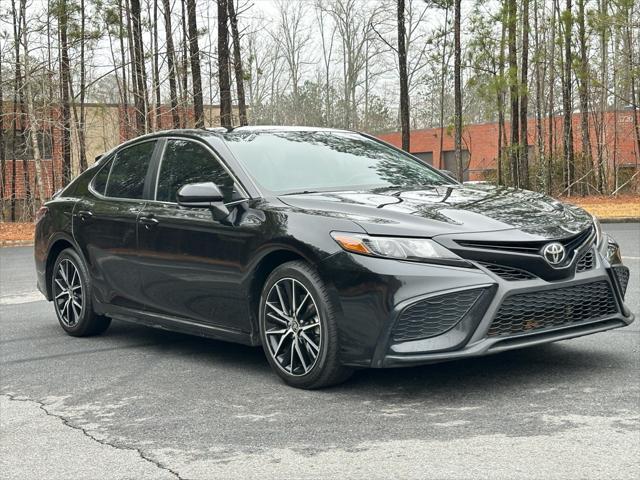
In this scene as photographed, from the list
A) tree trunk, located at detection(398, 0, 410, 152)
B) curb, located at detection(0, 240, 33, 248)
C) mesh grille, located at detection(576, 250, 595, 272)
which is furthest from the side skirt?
tree trunk, located at detection(398, 0, 410, 152)

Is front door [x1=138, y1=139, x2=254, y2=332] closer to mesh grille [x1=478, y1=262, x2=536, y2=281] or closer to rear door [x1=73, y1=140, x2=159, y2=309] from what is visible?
rear door [x1=73, y1=140, x2=159, y2=309]

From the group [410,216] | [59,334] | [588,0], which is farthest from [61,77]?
[410,216]

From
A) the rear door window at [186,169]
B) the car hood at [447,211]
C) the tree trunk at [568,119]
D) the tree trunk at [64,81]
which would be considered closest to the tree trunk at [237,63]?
the tree trunk at [64,81]

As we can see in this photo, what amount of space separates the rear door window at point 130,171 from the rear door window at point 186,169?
26 cm

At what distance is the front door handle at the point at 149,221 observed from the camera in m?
6.79

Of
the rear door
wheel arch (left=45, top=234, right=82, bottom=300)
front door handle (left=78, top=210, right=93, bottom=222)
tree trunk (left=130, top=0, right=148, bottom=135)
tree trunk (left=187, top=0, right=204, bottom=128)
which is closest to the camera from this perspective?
the rear door

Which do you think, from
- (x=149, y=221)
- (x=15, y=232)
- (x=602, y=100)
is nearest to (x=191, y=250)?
(x=149, y=221)

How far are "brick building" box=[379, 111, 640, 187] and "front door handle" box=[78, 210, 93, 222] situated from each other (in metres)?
36.0

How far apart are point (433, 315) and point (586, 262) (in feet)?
3.48

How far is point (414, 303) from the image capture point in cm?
514

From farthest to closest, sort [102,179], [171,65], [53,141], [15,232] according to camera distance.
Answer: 1. [53,141]
2. [171,65]
3. [15,232]
4. [102,179]

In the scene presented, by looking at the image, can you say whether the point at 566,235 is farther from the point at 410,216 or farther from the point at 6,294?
the point at 6,294

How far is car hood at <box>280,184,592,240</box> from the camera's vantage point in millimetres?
5309

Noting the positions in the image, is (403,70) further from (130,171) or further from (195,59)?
(130,171)
